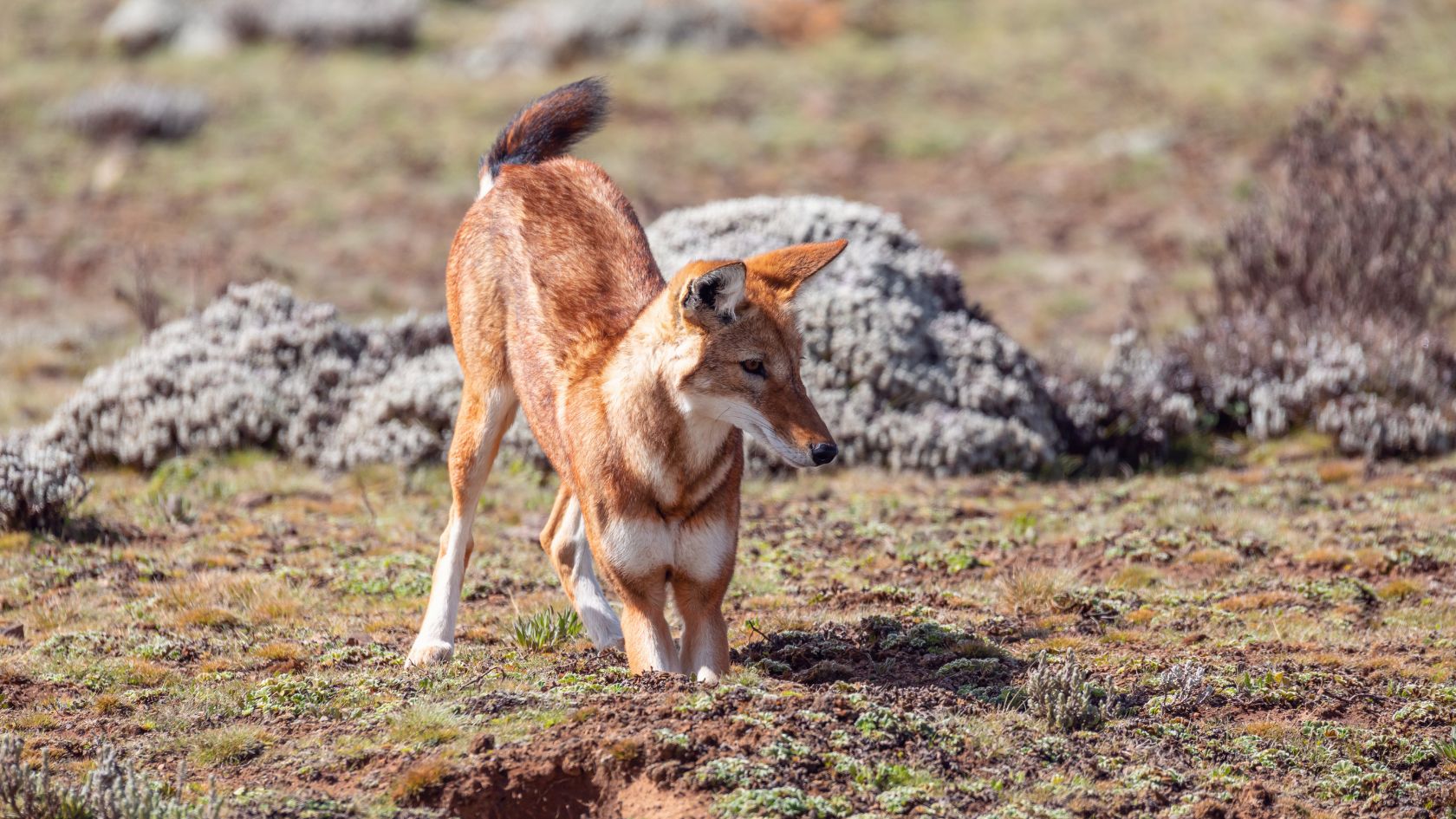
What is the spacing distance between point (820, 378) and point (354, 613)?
434cm

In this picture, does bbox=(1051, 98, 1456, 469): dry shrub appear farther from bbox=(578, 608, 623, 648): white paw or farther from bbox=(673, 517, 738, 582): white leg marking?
bbox=(673, 517, 738, 582): white leg marking

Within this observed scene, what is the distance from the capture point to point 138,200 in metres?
19.1

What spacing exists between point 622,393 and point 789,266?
853 millimetres

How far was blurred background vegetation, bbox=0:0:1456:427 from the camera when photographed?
52.4 ft

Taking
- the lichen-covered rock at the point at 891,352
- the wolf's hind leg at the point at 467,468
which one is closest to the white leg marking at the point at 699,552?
the wolf's hind leg at the point at 467,468

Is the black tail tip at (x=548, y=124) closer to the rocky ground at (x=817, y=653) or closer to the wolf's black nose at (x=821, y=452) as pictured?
the rocky ground at (x=817, y=653)

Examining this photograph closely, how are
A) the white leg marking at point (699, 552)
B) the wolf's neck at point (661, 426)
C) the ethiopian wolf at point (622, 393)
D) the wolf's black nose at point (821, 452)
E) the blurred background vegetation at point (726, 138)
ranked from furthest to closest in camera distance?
the blurred background vegetation at point (726, 138) → the white leg marking at point (699, 552) → the wolf's neck at point (661, 426) → the ethiopian wolf at point (622, 393) → the wolf's black nose at point (821, 452)

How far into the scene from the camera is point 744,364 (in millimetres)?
5426

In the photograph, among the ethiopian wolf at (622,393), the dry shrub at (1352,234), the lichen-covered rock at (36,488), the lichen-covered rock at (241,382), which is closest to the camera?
the ethiopian wolf at (622,393)

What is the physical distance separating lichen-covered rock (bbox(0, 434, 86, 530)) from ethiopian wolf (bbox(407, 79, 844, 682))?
122 inches

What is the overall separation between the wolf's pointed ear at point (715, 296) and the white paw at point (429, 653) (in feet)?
7.18

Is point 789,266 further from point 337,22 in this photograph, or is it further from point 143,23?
point 143,23

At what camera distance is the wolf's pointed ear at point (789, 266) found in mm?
5734

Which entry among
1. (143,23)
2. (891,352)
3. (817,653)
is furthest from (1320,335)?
(143,23)
